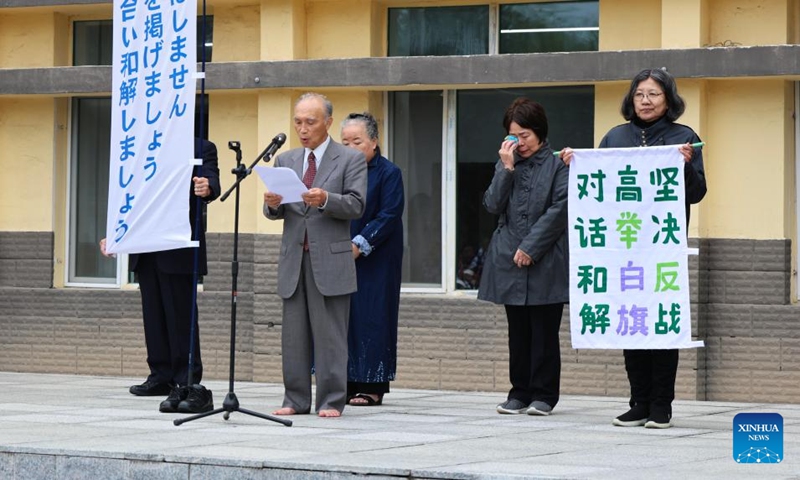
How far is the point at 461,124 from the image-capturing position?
13.4 m

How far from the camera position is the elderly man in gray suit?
33.0 feet

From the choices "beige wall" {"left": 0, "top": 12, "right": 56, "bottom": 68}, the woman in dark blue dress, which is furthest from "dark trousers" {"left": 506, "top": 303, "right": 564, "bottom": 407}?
"beige wall" {"left": 0, "top": 12, "right": 56, "bottom": 68}

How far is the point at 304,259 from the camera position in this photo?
33.2 feet

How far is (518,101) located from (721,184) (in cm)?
244

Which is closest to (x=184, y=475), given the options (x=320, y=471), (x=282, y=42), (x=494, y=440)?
(x=320, y=471)

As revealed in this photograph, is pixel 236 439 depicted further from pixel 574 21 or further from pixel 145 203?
pixel 574 21

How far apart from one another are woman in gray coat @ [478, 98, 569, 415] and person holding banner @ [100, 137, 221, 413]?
1926 millimetres

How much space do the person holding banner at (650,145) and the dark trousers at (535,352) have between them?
745 mm

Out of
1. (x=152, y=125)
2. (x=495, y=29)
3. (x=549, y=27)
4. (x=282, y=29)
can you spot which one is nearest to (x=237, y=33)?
(x=282, y=29)

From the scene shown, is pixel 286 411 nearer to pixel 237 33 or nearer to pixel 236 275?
pixel 236 275

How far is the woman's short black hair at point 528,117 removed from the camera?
34.2ft

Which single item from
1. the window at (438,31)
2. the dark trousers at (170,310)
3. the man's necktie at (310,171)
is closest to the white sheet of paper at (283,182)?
the man's necktie at (310,171)

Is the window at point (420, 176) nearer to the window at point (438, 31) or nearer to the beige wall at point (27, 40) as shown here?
the window at point (438, 31)

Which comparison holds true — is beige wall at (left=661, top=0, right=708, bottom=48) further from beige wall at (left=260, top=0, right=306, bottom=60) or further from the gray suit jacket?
the gray suit jacket
